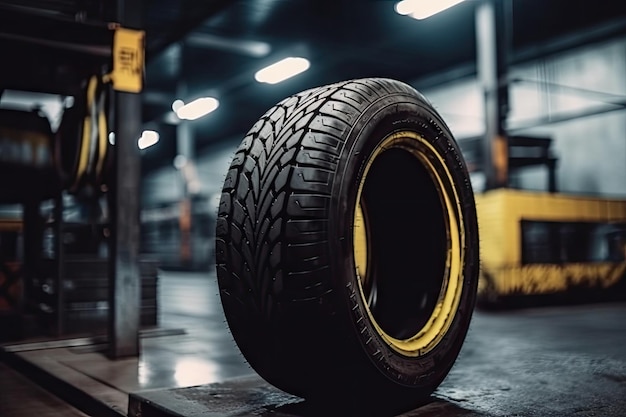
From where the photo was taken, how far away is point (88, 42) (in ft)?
12.8

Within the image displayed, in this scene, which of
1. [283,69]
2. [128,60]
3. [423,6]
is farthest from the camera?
[283,69]

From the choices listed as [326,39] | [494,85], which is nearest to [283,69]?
[326,39]

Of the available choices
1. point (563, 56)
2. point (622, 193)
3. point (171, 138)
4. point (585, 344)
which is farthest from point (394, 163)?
point (171, 138)

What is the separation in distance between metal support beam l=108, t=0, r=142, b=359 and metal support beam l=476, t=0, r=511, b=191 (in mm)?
Result: 5985

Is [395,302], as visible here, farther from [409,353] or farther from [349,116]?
[349,116]

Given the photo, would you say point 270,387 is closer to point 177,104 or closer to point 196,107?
point 196,107

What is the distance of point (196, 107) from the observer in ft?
49.9

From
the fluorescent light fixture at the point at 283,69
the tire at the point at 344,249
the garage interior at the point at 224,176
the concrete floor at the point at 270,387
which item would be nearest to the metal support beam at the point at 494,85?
the garage interior at the point at 224,176

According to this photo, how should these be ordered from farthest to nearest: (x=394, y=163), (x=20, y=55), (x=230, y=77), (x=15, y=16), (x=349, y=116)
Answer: (x=230, y=77), (x=20, y=55), (x=15, y=16), (x=394, y=163), (x=349, y=116)

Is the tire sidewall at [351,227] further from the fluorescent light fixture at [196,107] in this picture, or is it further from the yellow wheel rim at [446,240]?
the fluorescent light fixture at [196,107]

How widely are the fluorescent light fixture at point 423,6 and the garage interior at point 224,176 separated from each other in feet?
2.38

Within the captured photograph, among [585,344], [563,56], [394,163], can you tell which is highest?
[563,56]

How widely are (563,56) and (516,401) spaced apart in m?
12.0

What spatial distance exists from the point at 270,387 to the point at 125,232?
5.33 ft
